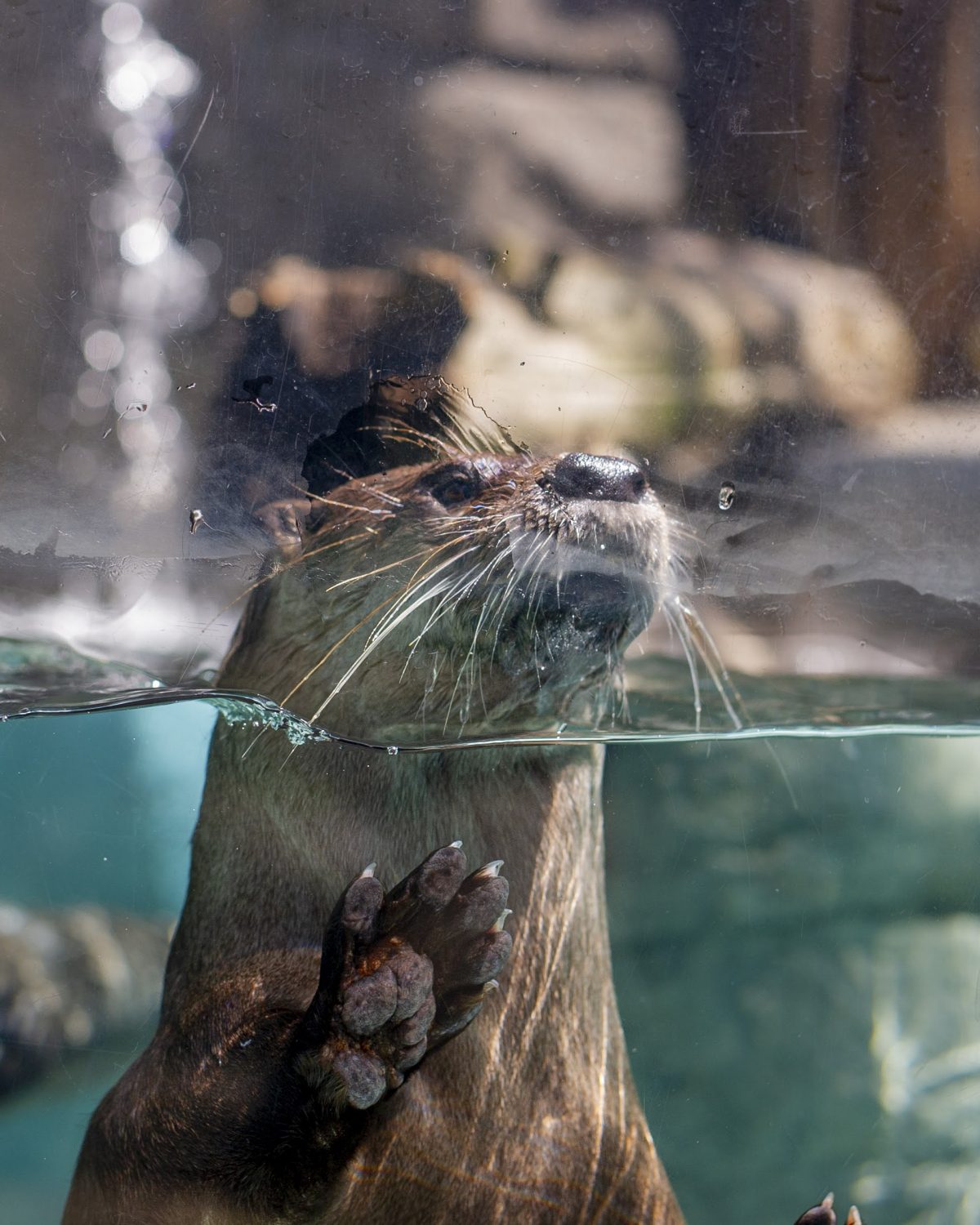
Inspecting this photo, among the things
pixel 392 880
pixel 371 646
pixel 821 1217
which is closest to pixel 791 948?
pixel 821 1217

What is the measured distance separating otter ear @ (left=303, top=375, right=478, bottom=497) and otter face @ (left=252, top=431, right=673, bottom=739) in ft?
0.12

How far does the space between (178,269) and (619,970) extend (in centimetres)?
314

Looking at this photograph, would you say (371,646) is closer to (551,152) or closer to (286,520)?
(286,520)

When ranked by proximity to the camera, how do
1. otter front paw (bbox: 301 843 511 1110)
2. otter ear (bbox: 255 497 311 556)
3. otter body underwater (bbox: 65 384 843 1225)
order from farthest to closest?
otter ear (bbox: 255 497 311 556) → otter body underwater (bbox: 65 384 843 1225) → otter front paw (bbox: 301 843 511 1110)

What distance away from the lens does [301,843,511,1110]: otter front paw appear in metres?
1.88

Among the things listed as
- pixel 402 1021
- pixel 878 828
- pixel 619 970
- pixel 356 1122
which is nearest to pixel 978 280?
pixel 402 1021

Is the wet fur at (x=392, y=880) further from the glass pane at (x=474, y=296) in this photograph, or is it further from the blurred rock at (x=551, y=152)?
the blurred rock at (x=551, y=152)

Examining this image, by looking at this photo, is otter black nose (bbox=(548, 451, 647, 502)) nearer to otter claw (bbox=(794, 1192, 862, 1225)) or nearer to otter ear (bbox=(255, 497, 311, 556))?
otter ear (bbox=(255, 497, 311, 556))

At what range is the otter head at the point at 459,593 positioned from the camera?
2.26m

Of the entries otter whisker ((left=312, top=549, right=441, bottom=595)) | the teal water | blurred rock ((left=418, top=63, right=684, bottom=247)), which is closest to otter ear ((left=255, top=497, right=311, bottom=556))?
otter whisker ((left=312, top=549, right=441, bottom=595))

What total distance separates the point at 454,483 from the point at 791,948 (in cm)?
335

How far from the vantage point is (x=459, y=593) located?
2420mm

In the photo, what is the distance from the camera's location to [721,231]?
2244 mm

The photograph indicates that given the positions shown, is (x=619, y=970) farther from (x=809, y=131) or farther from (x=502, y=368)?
(x=809, y=131)
